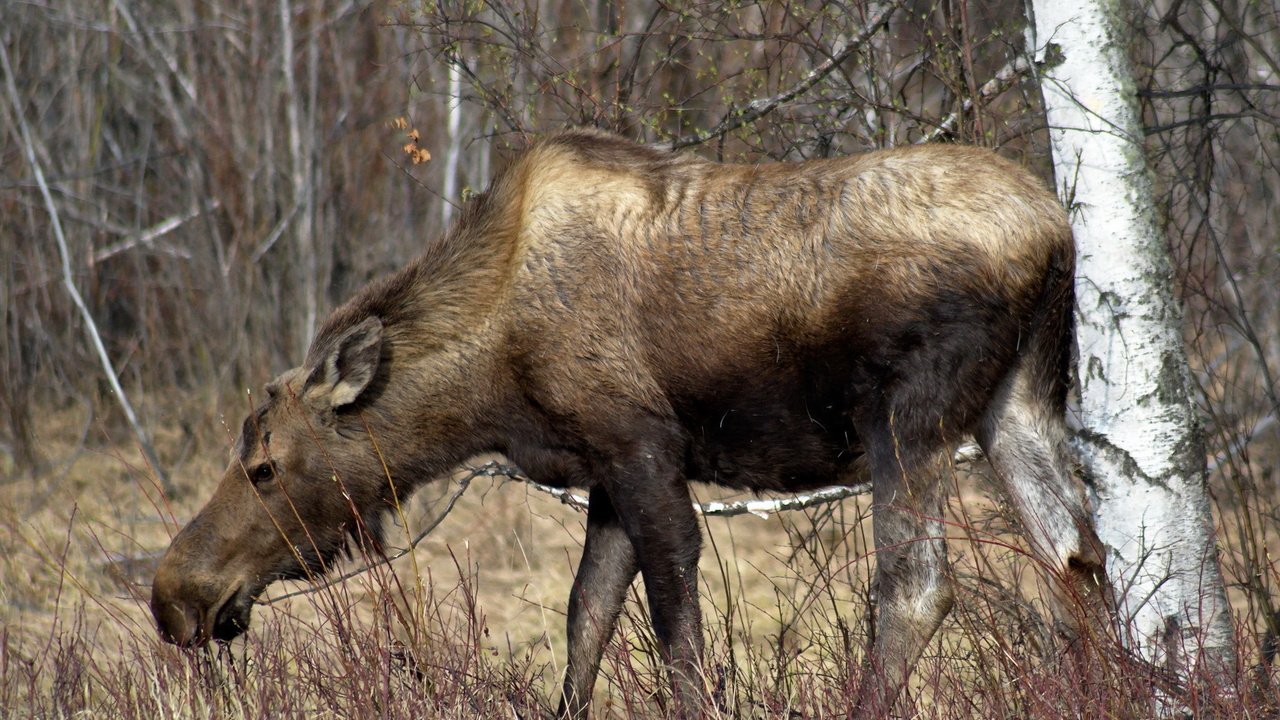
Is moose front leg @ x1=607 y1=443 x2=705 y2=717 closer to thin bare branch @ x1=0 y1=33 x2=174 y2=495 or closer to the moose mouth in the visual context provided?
the moose mouth

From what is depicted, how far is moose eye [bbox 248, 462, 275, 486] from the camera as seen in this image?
5090 mm

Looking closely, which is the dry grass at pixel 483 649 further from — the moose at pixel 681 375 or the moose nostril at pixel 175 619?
the moose at pixel 681 375

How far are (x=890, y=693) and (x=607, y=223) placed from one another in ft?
6.62

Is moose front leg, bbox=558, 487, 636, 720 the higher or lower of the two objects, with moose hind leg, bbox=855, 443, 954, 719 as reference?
lower

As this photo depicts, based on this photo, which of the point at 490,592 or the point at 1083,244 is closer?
the point at 1083,244

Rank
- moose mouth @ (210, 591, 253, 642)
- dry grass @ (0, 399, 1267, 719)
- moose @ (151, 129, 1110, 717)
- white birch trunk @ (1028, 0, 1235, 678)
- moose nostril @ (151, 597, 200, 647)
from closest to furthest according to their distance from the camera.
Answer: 1. dry grass @ (0, 399, 1267, 719)
2. white birch trunk @ (1028, 0, 1235, 678)
3. moose @ (151, 129, 1110, 717)
4. moose nostril @ (151, 597, 200, 647)
5. moose mouth @ (210, 591, 253, 642)

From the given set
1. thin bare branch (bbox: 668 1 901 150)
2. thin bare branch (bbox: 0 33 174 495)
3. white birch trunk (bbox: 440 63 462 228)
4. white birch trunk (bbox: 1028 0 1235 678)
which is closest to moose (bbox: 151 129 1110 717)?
white birch trunk (bbox: 1028 0 1235 678)

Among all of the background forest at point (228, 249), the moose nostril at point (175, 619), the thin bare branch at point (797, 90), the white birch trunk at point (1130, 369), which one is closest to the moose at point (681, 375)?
the moose nostril at point (175, 619)

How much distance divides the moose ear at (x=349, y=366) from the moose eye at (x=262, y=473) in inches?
13.3

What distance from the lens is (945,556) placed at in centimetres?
424

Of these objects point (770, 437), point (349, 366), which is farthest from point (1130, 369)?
point (349, 366)

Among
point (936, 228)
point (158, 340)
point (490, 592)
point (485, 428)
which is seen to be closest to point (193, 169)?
point (158, 340)

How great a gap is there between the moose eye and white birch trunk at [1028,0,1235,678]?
308 cm

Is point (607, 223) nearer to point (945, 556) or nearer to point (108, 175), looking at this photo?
point (945, 556)
